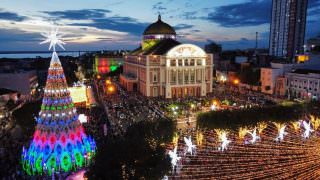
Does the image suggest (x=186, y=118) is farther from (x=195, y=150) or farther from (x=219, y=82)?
(x=219, y=82)

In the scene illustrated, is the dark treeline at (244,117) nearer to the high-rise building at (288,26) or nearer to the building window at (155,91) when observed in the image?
the building window at (155,91)

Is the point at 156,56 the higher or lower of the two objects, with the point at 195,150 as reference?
higher

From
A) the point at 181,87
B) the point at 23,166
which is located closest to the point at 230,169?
the point at 23,166

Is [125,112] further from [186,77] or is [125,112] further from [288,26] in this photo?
[288,26]

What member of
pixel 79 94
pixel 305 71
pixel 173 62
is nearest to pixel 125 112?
pixel 79 94

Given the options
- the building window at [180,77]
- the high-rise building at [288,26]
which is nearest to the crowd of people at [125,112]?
the building window at [180,77]

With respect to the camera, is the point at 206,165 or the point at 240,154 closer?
the point at 206,165
